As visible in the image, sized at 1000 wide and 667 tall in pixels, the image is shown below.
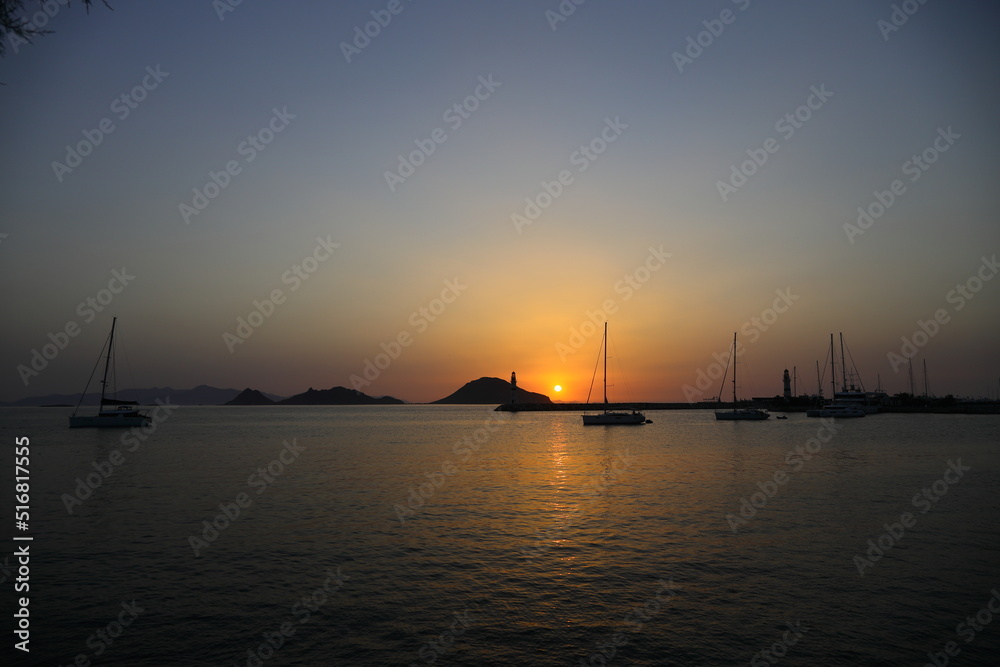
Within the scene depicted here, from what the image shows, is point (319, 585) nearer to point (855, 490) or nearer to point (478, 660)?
point (478, 660)

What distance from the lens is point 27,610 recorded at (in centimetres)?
1422

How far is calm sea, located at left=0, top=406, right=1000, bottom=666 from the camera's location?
1223 centimetres

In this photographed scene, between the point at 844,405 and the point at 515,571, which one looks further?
the point at 844,405

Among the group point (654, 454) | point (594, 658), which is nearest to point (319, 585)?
point (594, 658)

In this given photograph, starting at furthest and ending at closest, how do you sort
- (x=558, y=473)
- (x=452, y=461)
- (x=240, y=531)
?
(x=452, y=461) → (x=558, y=473) → (x=240, y=531)

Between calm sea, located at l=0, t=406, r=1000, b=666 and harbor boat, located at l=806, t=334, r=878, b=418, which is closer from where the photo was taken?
calm sea, located at l=0, t=406, r=1000, b=666

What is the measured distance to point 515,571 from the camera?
17266mm

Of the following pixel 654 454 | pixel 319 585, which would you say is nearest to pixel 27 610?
pixel 319 585

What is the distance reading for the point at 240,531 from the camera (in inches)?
901

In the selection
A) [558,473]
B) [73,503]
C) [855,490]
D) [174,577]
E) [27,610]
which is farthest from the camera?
[558,473]

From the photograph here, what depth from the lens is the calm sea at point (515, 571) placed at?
1223cm

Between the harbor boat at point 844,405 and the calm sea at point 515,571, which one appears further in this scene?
the harbor boat at point 844,405

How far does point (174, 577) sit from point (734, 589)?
16413 mm

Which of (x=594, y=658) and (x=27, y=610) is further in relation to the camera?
(x=27, y=610)
